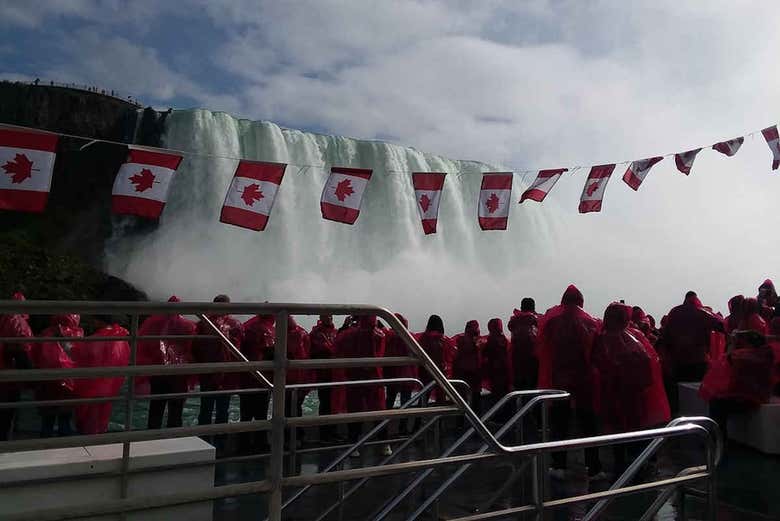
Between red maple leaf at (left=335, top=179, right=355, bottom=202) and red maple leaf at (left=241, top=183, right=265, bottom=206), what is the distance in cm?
138

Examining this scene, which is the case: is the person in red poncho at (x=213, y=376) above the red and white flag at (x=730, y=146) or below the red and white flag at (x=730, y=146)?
below

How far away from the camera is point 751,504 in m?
4.80

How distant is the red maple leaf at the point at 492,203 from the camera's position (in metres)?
Result: 11.3

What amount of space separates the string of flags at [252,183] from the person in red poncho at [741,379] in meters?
5.38

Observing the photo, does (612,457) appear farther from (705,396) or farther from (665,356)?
(665,356)

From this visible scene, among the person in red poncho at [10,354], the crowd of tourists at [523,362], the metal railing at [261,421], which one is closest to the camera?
the metal railing at [261,421]

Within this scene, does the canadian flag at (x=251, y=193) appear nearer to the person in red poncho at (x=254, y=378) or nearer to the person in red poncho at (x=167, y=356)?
the person in red poncho at (x=254, y=378)

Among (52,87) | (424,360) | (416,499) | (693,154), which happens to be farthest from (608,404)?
Answer: (52,87)

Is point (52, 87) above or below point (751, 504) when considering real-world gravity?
above

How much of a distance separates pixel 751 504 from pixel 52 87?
3877cm

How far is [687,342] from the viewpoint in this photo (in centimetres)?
790

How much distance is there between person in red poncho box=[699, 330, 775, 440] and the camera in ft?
20.0

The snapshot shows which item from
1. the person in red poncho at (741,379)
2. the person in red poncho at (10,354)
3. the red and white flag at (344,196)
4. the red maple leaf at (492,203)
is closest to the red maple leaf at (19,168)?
the person in red poncho at (10,354)

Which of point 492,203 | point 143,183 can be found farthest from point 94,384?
point 492,203
